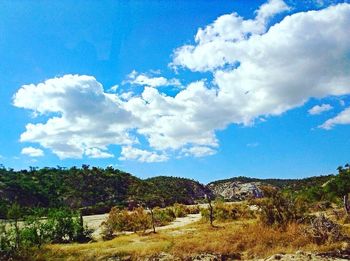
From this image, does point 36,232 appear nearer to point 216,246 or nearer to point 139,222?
point 139,222

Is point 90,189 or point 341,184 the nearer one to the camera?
point 341,184

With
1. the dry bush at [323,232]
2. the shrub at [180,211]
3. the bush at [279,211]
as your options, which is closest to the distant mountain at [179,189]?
the shrub at [180,211]

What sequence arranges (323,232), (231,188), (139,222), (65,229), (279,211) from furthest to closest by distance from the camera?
(231,188) < (139,222) < (65,229) < (279,211) < (323,232)

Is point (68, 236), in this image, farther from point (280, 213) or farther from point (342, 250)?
point (342, 250)

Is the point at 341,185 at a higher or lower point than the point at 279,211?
higher

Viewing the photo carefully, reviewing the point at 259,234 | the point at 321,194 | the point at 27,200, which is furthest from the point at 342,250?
the point at 27,200

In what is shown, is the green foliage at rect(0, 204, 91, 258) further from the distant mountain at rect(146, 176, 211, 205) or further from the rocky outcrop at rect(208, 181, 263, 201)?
the rocky outcrop at rect(208, 181, 263, 201)

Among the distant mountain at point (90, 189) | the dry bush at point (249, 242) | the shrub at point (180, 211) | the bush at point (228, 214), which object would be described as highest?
the distant mountain at point (90, 189)

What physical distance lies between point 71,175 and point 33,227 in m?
66.3

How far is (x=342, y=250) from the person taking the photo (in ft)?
78.3

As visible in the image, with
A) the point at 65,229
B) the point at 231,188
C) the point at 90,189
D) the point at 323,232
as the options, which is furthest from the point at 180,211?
the point at 231,188

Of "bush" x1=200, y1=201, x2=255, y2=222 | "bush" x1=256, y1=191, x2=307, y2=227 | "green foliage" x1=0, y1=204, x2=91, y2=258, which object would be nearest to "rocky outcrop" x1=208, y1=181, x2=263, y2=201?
"bush" x1=200, y1=201, x2=255, y2=222

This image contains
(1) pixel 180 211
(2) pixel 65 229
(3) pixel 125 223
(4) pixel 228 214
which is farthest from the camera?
(1) pixel 180 211

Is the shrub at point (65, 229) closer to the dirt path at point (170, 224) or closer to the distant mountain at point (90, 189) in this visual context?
the dirt path at point (170, 224)
